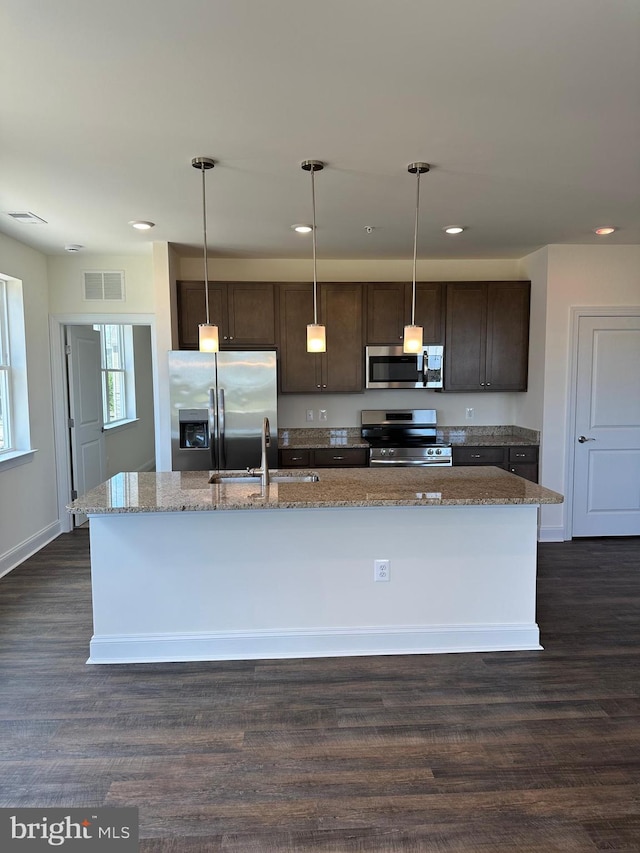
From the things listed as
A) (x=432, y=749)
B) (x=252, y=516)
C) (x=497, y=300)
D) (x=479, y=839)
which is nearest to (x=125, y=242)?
(x=252, y=516)

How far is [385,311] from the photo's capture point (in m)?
4.70

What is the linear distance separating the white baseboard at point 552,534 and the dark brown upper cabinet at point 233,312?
3052 mm

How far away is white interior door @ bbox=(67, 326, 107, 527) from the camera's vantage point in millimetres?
4984

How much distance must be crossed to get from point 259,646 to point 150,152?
2631mm

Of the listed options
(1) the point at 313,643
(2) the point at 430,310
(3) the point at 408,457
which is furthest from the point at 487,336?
(1) the point at 313,643

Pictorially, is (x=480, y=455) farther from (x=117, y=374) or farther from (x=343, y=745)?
(x=117, y=374)

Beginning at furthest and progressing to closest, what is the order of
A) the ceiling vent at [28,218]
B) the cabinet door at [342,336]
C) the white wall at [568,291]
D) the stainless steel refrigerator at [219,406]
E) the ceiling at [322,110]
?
the cabinet door at [342,336] < the white wall at [568,291] < the stainless steel refrigerator at [219,406] < the ceiling vent at [28,218] < the ceiling at [322,110]

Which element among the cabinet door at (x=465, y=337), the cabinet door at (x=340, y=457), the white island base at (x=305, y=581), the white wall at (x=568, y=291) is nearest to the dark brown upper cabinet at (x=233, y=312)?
the cabinet door at (x=340, y=457)

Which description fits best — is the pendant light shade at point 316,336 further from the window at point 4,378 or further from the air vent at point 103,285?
the window at point 4,378

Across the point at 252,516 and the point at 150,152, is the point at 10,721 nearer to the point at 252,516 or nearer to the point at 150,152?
the point at 252,516

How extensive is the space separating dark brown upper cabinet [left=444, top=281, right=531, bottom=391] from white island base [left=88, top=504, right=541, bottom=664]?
2.29m

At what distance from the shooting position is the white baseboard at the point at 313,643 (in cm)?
268

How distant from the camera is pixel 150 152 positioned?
2545 millimetres

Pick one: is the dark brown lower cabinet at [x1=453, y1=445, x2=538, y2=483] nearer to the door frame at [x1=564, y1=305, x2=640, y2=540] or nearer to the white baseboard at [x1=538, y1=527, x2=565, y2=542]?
the door frame at [x1=564, y1=305, x2=640, y2=540]
